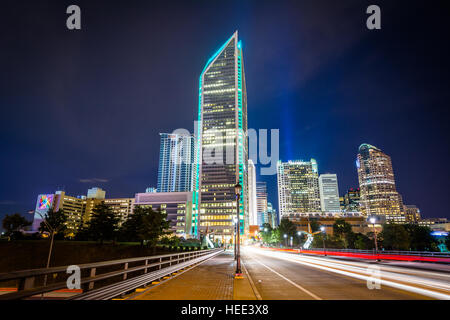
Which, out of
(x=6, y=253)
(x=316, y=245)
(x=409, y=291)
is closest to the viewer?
(x=409, y=291)

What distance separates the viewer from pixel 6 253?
2415 inches

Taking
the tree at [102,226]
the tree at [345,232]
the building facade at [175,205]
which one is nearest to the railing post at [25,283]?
the tree at [102,226]

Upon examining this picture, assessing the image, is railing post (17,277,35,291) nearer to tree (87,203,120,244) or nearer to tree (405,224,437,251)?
tree (87,203,120,244)

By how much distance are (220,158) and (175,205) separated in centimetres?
4787

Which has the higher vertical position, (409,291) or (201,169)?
(201,169)

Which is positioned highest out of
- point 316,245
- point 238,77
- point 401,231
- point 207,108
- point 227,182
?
point 238,77

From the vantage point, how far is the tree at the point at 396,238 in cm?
6686

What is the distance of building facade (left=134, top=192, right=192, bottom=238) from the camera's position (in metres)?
173

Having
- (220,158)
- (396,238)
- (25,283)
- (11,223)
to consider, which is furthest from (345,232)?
(11,223)

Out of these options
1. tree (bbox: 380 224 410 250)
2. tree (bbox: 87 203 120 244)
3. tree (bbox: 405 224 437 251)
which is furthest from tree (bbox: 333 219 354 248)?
tree (bbox: 87 203 120 244)

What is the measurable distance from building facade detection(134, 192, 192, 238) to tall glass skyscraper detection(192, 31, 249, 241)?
19.6 feet

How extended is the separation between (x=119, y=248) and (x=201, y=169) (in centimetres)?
11292
